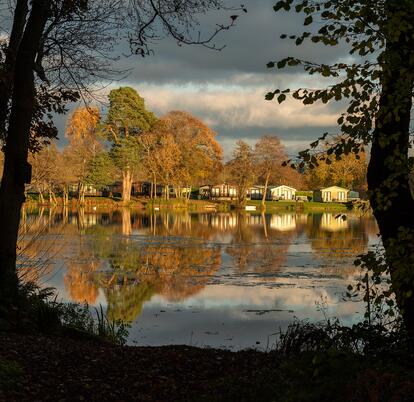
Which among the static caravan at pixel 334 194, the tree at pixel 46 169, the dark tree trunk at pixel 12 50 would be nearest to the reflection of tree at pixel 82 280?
the dark tree trunk at pixel 12 50

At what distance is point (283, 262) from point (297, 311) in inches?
448

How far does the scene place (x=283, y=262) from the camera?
96.9ft

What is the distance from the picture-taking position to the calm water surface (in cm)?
1625

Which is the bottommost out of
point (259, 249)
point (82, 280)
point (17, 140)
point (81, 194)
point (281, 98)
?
point (82, 280)

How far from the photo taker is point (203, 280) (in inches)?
944

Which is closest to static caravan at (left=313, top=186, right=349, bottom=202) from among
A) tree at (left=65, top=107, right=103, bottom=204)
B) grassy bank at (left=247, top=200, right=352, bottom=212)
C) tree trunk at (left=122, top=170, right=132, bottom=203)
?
grassy bank at (left=247, top=200, right=352, bottom=212)

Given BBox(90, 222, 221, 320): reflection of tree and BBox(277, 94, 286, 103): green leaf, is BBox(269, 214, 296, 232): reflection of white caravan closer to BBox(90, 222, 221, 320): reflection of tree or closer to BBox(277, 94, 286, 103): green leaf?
BBox(90, 222, 221, 320): reflection of tree

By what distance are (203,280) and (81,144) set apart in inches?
2627

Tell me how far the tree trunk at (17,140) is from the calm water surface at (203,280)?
7.28ft

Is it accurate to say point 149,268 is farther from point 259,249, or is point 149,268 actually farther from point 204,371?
point 204,371

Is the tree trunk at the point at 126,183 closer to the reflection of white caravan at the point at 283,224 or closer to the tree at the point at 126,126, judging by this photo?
the tree at the point at 126,126

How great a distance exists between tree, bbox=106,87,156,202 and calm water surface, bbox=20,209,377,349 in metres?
41.7

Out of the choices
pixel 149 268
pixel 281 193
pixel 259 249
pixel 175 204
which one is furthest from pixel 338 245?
pixel 281 193

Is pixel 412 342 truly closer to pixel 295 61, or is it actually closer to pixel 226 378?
pixel 226 378
